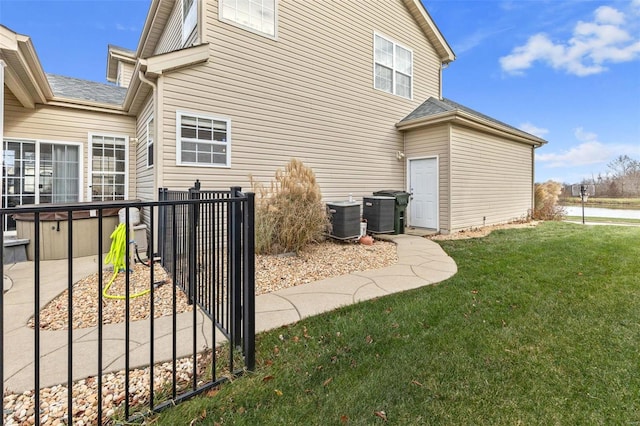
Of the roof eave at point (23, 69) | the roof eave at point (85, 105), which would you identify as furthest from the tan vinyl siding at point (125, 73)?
the roof eave at point (23, 69)

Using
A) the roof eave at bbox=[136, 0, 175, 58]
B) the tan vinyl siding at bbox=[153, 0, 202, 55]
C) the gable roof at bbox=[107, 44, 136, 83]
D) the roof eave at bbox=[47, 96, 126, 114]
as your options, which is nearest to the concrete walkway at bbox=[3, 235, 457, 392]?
the roof eave at bbox=[47, 96, 126, 114]

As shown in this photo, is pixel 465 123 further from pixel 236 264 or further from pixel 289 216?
pixel 236 264

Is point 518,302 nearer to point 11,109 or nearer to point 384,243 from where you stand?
point 384,243

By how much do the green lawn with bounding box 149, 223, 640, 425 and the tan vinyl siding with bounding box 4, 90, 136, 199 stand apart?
741 cm

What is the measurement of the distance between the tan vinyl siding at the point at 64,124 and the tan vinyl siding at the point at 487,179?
883 centimetres

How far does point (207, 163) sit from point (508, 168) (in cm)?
1028

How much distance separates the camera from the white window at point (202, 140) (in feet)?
18.7

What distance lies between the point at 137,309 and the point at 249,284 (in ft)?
6.01

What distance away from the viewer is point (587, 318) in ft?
9.46

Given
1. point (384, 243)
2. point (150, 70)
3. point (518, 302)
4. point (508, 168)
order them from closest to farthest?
point (518, 302), point (150, 70), point (384, 243), point (508, 168)

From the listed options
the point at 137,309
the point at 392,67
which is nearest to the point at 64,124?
the point at 137,309

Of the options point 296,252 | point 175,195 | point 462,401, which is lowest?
point 462,401

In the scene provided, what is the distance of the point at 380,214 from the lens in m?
7.33

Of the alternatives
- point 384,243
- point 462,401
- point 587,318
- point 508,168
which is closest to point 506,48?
point 508,168
